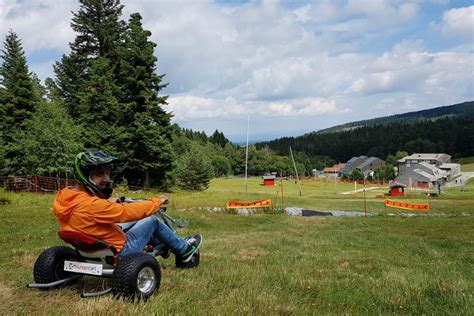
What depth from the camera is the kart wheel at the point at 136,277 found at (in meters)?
5.07

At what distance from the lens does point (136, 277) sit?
5133 mm

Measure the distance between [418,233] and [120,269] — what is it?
1456cm

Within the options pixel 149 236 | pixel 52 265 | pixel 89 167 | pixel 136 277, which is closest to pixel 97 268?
pixel 136 277

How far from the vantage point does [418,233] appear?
1684 centimetres

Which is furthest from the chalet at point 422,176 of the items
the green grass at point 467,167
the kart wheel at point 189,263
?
the kart wheel at point 189,263

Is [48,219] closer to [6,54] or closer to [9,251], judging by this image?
[9,251]

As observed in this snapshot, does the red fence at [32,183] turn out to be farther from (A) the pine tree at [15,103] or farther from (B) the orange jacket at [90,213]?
(B) the orange jacket at [90,213]

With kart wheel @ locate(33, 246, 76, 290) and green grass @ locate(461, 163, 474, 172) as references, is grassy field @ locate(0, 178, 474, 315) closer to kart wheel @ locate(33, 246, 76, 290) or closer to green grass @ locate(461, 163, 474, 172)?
kart wheel @ locate(33, 246, 76, 290)

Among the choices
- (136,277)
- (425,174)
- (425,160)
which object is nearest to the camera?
(136,277)

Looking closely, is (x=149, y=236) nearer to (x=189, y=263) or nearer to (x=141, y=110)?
(x=189, y=263)

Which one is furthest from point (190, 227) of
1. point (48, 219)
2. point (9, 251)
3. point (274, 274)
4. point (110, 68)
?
point (110, 68)

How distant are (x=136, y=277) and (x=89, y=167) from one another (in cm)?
146

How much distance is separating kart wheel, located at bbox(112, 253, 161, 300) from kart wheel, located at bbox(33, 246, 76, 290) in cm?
111

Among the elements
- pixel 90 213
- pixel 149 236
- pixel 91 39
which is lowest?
pixel 149 236
